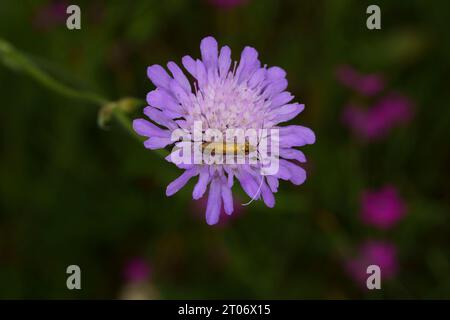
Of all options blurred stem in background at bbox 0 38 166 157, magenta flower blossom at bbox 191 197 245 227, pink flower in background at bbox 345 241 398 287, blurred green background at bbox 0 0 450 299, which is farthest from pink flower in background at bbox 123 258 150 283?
blurred stem in background at bbox 0 38 166 157

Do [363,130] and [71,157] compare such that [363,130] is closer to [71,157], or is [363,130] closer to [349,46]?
[349,46]

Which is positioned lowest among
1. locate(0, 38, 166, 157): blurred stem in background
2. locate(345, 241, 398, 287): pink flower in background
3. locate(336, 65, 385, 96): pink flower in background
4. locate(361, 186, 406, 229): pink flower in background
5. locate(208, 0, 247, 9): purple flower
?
locate(345, 241, 398, 287): pink flower in background

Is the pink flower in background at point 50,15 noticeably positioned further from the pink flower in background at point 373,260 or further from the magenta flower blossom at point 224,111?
the pink flower in background at point 373,260

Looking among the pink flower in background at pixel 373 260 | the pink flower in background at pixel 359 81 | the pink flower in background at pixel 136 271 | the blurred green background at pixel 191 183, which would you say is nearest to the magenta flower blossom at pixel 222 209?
the blurred green background at pixel 191 183

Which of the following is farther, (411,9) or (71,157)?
(411,9)

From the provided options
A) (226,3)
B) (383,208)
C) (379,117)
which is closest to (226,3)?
(226,3)

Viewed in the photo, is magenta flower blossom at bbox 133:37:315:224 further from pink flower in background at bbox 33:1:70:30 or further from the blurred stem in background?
pink flower in background at bbox 33:1:70:30
